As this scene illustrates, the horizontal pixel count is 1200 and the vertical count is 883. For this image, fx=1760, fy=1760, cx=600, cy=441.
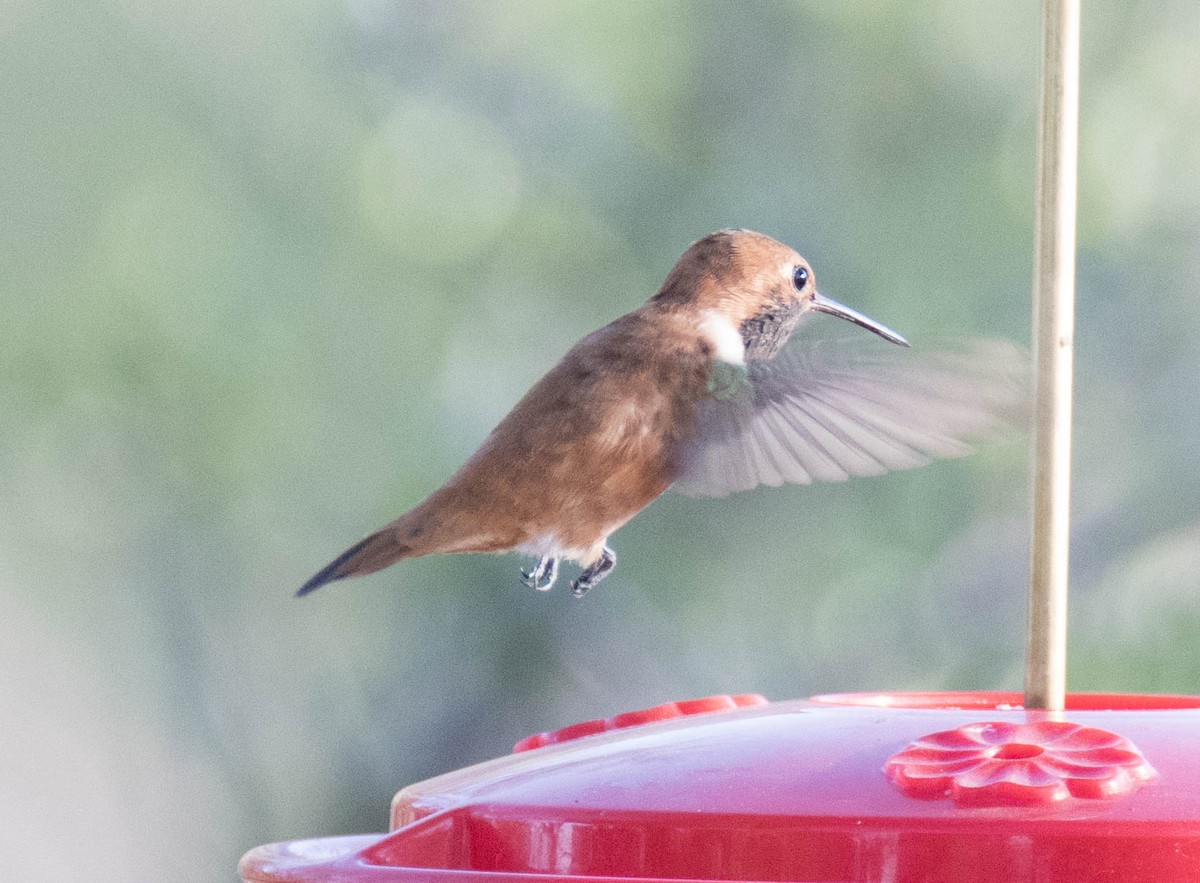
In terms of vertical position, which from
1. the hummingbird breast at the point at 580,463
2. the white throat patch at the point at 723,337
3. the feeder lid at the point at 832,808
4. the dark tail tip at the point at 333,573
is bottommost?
the feeder lid at the point at 832,808

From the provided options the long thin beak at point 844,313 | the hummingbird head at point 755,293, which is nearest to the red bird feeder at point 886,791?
the long thin beak at point 844,313

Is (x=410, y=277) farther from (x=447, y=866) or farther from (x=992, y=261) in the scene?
(x=447, y=866)

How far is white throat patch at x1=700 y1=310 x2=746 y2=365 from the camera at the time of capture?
2.42m

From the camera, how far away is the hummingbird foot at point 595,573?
97.5 inches

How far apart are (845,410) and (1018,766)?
2.79ft

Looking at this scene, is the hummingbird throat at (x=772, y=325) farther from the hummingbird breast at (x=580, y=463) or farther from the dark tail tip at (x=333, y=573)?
the dark tail tip at (x=333, y=573)

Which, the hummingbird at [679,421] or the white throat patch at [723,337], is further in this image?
the white throat patch at [723,337]

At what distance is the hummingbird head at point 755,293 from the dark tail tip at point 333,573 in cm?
59

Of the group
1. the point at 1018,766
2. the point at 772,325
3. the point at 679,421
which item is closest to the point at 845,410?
the point at 679,421

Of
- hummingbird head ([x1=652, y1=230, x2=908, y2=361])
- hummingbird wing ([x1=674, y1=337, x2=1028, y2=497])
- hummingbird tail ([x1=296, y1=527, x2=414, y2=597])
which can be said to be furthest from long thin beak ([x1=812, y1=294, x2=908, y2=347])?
hummingbird tail ([x1=296, y1=527, x2=414, y2=597])

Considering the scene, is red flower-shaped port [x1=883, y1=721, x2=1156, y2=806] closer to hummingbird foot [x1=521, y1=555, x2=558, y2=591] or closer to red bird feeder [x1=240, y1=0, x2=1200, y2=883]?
red bird feeder [x1=240, y1=0, x2=1200, y2=883]

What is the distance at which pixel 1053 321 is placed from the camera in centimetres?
157

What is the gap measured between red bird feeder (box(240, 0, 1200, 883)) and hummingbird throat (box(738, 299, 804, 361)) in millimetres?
936

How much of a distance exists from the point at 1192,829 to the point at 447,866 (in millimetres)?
612
